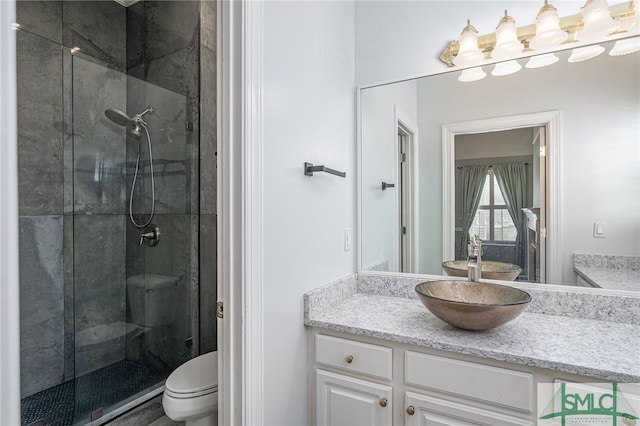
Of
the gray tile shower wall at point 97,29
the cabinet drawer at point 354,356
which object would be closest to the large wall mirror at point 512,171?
the cabinet drawer at point 354,356

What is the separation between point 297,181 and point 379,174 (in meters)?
0.67

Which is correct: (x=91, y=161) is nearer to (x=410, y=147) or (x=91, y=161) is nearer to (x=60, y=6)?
(x=60, y=6)

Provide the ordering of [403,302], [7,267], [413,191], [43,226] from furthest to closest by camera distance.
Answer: [43,226], [413,191], [403,302], [7,267]

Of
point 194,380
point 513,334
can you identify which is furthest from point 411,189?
point 194,380

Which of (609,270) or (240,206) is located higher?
(240,206)

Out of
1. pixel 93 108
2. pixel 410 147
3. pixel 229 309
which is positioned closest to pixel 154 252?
pixel 93 108

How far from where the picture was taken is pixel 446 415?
43.6 inches

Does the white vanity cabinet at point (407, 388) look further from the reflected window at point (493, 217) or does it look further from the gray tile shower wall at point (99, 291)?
the gray tile shower wall at point (99, 291)

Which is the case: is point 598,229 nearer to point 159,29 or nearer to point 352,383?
point 352,383

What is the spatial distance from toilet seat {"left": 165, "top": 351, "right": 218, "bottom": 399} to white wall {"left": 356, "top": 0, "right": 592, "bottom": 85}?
5.45ft

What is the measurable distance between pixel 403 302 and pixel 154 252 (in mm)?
1667

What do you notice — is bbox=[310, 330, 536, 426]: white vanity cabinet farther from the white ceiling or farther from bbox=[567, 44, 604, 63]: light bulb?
the white ceiling

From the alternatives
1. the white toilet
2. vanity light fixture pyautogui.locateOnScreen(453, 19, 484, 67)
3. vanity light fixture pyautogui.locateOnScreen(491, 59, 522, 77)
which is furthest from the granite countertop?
the white toilet

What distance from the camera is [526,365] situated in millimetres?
1005
